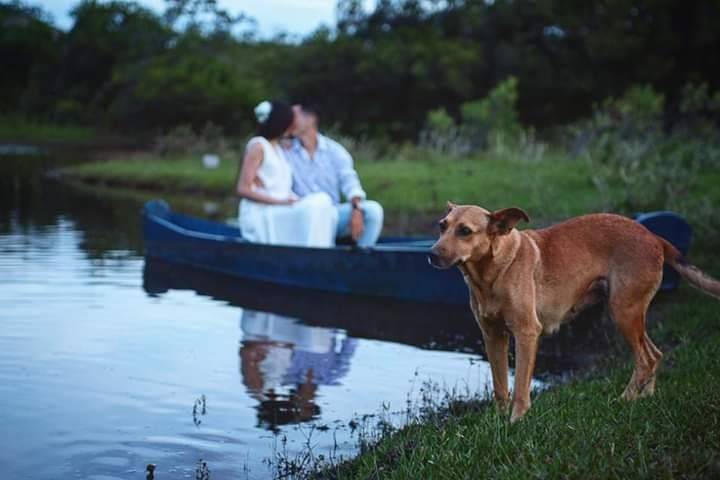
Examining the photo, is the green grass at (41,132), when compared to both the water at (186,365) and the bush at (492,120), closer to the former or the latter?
the bush at (492,120)

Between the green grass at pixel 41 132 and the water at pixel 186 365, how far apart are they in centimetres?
3657

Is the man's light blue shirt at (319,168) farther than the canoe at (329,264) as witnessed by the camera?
Yes

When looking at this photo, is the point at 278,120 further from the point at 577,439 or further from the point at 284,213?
the point at 577,439

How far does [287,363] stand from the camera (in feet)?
27.7

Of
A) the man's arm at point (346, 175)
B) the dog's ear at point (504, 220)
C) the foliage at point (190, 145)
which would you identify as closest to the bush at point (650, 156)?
the man's arm at point (346, 175)

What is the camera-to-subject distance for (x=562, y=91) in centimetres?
3909

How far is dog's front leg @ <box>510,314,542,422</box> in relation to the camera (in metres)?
5.89

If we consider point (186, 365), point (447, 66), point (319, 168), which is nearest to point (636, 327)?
point (186, 365)

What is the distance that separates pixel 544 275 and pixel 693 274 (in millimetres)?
1023

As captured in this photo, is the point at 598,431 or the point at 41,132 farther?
the point at 41,132

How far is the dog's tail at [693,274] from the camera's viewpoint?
643 centimetres

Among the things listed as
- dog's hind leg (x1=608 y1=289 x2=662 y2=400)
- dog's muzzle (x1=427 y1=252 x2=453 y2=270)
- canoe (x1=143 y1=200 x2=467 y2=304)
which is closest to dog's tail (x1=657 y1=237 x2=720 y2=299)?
dog's hind leg (x1=608 y1=289 x2=662 y2=400)

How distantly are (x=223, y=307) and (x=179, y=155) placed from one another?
20145 millimetres

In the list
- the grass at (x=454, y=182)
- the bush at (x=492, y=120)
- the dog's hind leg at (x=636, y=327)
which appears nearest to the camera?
the dog's hind leg at (x=636, y=327)
